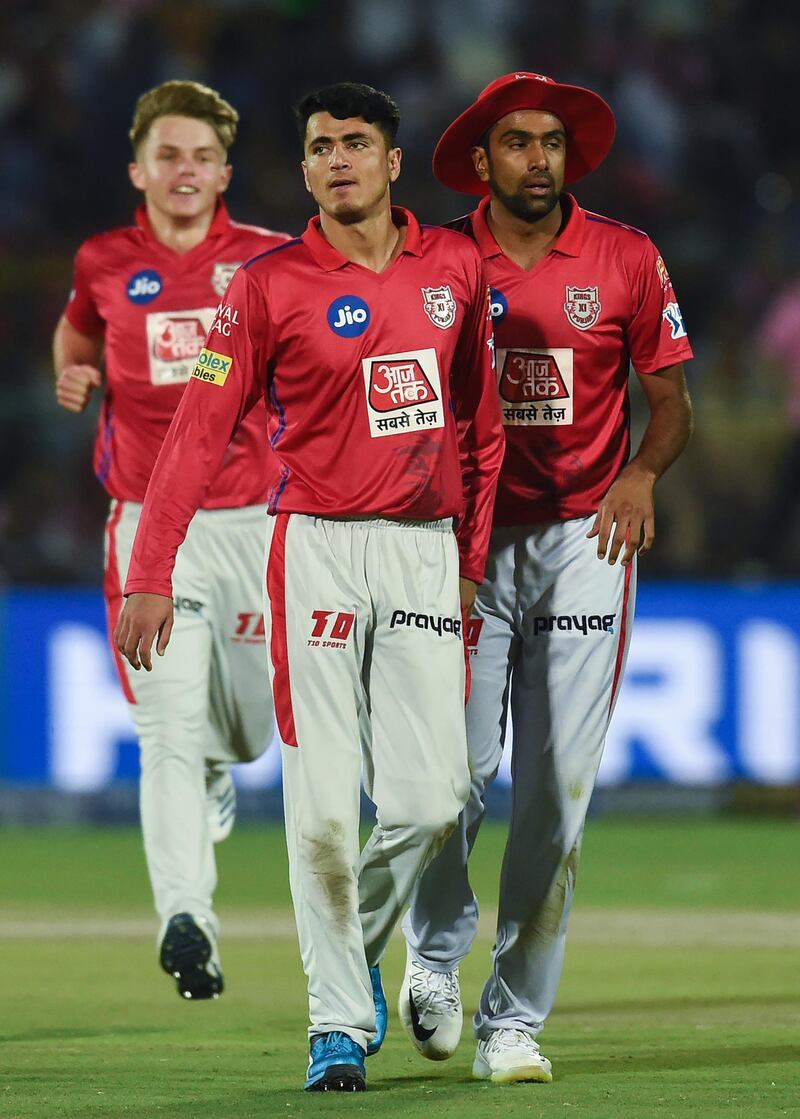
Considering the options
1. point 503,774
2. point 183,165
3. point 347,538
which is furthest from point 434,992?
point 503,774

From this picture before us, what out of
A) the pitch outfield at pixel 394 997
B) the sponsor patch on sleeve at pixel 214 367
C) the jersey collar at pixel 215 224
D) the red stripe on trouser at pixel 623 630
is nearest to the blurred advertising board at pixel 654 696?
the pitch outfield at pixel 394 997

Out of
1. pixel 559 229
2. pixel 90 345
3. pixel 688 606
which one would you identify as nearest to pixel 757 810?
pixel 688 606

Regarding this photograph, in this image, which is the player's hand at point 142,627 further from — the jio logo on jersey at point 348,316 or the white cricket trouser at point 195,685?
the white cricket trouser at point 195,685

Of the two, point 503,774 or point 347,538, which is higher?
point 347,538

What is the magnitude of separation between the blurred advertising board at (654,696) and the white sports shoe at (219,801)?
161 inches

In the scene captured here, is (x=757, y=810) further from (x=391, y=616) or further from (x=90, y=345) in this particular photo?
(x=391, y=616)

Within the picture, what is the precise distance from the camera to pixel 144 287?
7.29 meters

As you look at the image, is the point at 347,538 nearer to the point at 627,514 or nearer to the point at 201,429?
the point at 201,429

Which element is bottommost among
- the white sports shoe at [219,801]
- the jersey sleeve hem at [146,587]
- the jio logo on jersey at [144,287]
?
the white sports shoe at [219,801]

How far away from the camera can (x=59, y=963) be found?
25.6 ft

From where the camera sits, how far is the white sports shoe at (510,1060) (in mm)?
5227

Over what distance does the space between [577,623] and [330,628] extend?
0.76 metres

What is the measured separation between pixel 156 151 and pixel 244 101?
28.4ft

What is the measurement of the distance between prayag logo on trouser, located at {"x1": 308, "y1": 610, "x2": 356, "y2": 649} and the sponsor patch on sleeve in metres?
0.62
